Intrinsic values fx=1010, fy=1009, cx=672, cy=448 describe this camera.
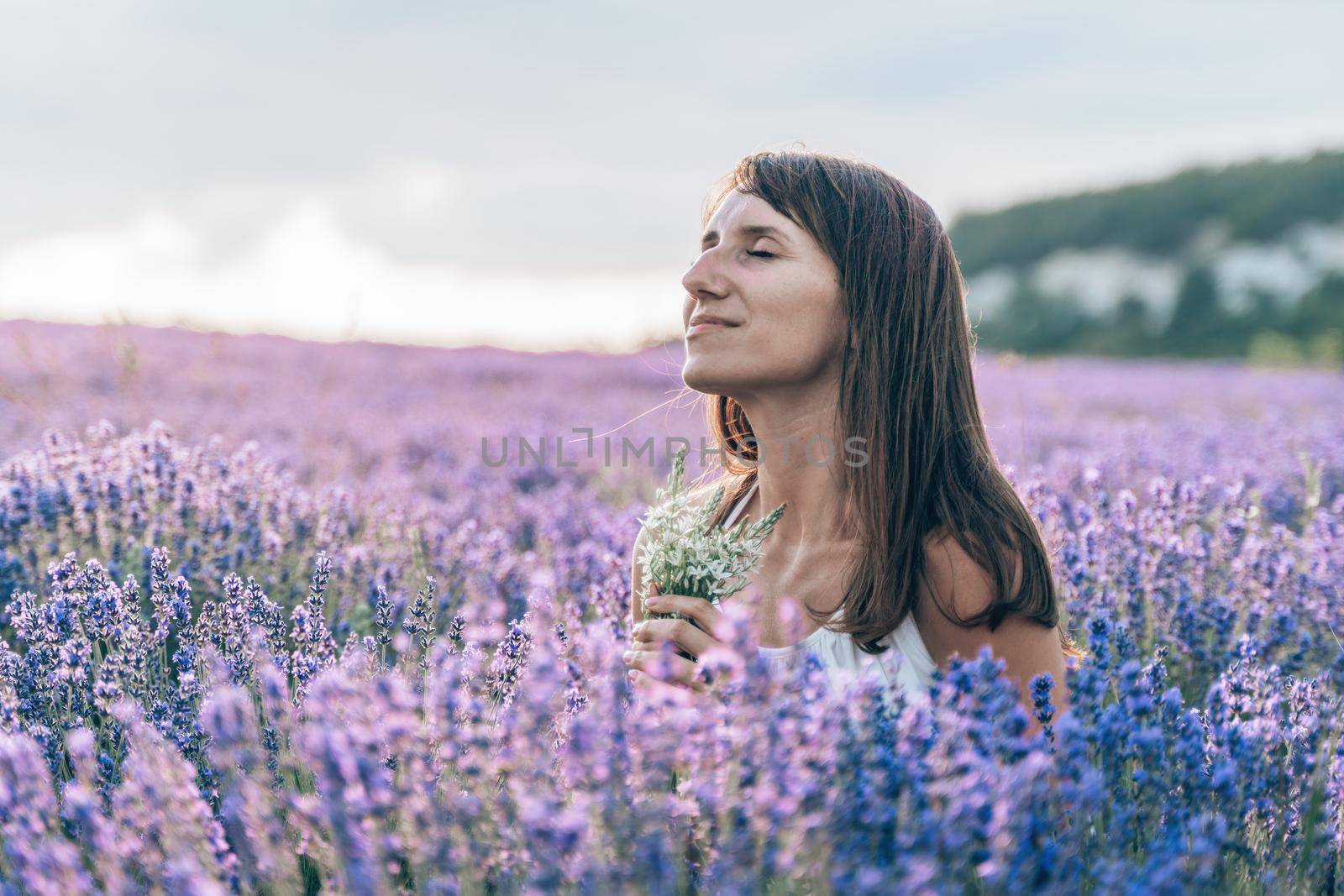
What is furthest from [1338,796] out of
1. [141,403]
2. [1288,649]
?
[141,403]

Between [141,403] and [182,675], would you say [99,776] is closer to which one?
[182,675]

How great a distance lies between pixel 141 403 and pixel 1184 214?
95.2 feet

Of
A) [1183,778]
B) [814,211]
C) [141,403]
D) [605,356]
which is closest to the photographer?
[1183,778]

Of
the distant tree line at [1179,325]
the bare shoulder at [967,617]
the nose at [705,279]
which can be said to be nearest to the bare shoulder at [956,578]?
the bare shoulder at [967,617]

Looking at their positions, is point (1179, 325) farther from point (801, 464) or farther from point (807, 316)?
point (807, 316)

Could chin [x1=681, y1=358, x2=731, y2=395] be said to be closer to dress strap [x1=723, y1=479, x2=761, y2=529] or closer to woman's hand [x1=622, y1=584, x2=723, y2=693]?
woman's hand [x1=622, y1=584, x2=723, y2=693]

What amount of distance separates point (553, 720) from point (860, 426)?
97 centimetres

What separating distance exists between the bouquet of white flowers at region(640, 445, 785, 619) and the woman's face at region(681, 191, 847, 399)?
22 centimetres

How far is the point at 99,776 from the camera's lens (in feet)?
6.32

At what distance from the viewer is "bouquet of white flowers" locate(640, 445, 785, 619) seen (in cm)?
212

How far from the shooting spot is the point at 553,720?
6.12 ft

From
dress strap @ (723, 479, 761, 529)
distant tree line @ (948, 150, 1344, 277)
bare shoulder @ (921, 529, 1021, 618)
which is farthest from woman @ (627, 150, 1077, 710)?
distant tree line @ (948, 150, 1344, 277)

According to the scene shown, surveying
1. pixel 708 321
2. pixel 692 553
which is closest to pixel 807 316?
pixel 708 321

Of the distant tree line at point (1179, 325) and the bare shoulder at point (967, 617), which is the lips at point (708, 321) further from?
the distant tree line at point (1179, 325)
